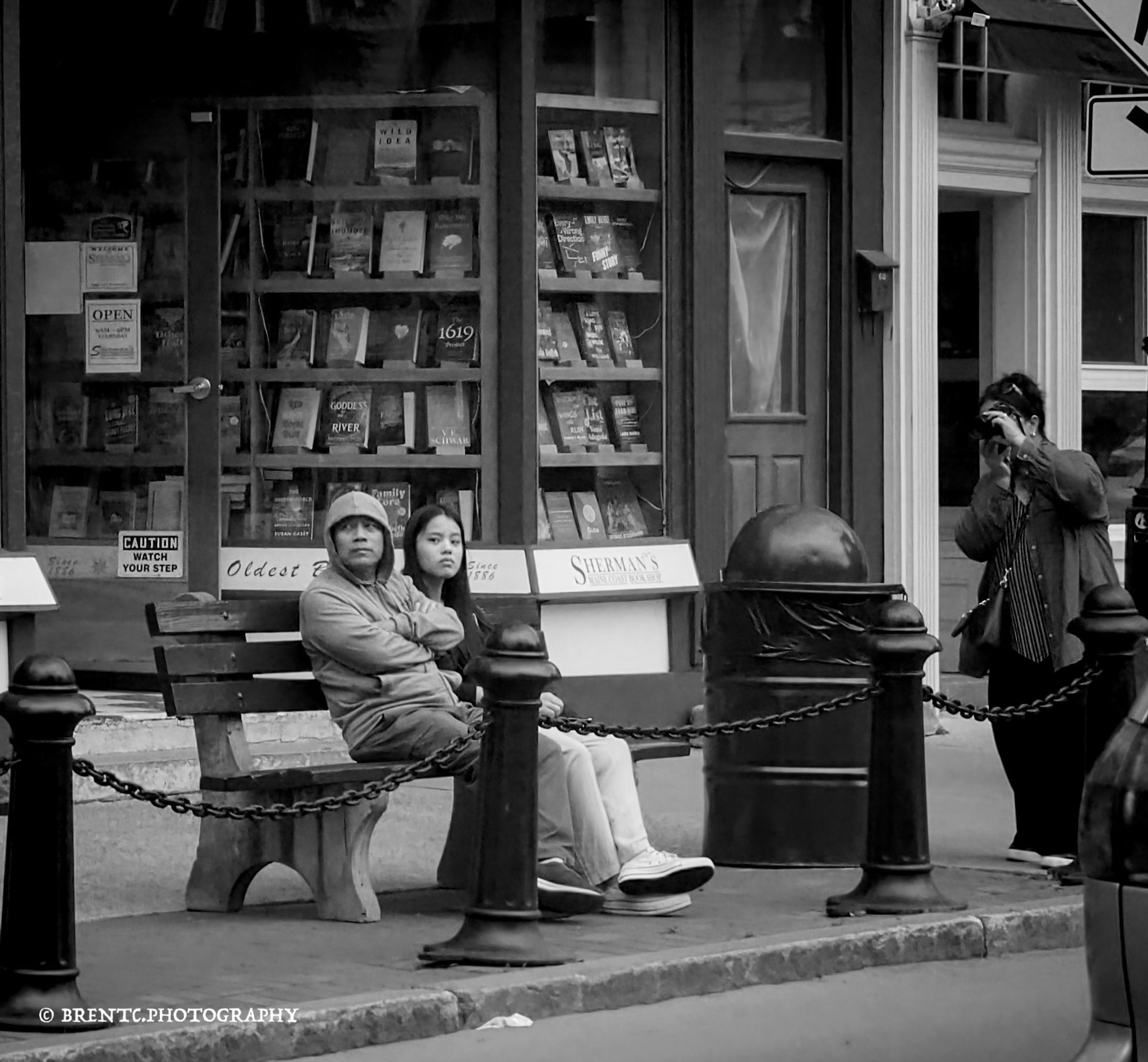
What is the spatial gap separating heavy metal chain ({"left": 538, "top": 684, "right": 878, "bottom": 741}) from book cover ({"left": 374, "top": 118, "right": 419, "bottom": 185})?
15.5ft

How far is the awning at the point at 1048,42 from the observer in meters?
13.8

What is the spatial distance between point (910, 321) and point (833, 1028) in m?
7.22

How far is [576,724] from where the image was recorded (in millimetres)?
7527

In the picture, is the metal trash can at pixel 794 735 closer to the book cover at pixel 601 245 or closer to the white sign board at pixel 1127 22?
the white sign board at pixel 1127 22

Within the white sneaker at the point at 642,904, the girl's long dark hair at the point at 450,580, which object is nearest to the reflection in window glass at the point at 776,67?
the girl's long dark hair at the point at 450,580

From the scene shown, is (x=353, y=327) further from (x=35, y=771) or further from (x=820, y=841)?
(x=35, y=771)

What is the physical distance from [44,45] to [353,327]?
2.33m

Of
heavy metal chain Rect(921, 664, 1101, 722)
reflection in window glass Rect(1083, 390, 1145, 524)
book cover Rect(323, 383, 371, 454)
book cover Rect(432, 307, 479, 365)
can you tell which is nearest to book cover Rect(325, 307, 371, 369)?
Result: book cover Rect(323, 383, 371, 454)

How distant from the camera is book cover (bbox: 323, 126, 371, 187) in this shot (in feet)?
40.7

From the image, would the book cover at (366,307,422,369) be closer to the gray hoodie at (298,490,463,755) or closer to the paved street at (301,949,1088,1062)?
the gray hoodie at (298,490,463,755)

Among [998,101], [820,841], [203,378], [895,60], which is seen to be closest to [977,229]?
[998,101]

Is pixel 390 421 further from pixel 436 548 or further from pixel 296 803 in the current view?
pixel 296 803

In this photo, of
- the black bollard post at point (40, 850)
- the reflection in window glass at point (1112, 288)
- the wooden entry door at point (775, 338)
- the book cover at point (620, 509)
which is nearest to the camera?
the black bollard post at point (40, 850)

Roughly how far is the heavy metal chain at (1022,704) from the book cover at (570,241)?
4.31 m
